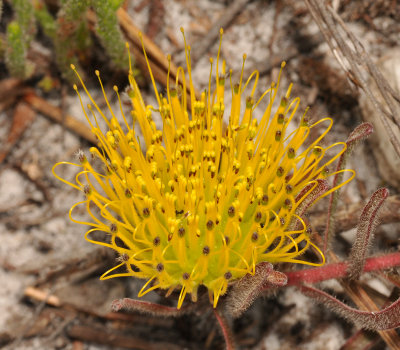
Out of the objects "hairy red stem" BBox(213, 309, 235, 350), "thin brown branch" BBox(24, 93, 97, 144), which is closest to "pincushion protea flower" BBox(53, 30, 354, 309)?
"hairy red stem" BBox(213, 309, 235, 350)

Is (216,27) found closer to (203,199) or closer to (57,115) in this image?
(57,115)

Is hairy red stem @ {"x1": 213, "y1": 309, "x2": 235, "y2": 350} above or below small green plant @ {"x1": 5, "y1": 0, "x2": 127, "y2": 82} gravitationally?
below

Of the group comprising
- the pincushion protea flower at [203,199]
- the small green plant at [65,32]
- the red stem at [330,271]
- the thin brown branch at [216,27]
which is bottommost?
the red stem at [330,271]

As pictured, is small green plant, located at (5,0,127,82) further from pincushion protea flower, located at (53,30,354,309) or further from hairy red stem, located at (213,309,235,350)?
hairy red stem, located at (213,309,235,350)

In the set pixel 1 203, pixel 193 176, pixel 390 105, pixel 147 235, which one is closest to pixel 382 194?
pixel 390 105

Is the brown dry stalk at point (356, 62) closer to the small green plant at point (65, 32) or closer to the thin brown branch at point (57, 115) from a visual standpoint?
the small green plant at point (65, 32)

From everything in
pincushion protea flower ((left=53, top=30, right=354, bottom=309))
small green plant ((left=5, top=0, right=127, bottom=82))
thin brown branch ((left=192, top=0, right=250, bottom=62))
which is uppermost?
small green plant ((left=5, top=0, right=127, bottom=82))

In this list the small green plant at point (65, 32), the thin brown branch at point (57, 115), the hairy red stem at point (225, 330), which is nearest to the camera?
the hairy red stem at point (225, 330)

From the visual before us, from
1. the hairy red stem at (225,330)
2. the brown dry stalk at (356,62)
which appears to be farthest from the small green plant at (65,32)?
the hairy red stem at (225,330)
